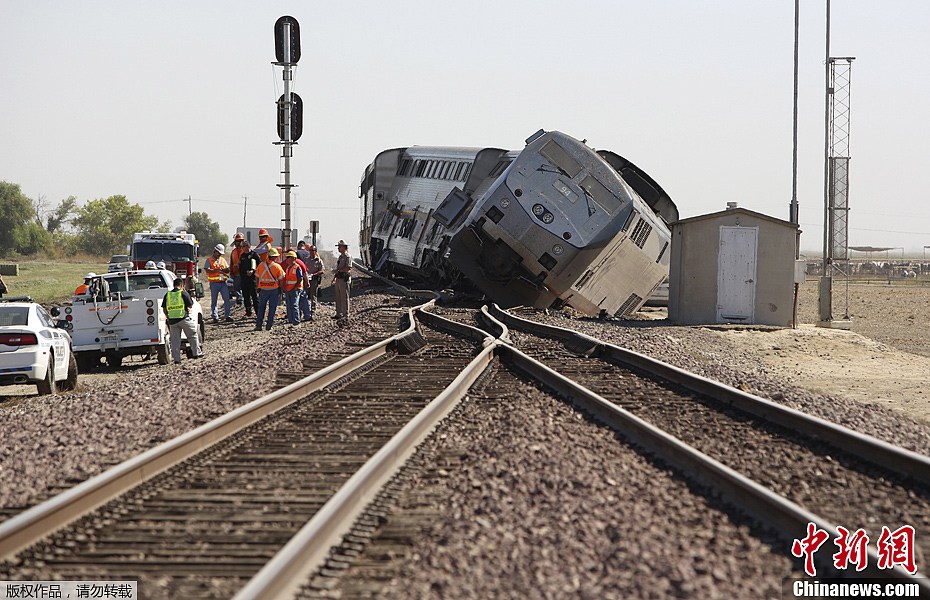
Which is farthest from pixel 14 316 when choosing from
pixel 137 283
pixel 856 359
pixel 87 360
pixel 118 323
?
pixel 856 359

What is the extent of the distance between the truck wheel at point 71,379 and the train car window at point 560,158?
11.2 metres

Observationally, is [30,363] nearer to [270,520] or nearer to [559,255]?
[270,520]

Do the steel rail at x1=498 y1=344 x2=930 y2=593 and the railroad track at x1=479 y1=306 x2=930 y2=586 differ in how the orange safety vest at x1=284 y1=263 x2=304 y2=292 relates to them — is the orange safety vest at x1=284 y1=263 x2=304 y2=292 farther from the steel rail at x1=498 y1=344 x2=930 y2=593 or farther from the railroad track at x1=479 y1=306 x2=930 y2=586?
the steel rail at x1=498 y1=344 x2=930 y2=593

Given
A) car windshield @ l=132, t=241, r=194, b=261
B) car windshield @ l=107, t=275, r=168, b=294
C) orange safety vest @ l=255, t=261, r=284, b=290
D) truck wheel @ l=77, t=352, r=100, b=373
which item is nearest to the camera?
truck wheel @ l=77, t=352, r=100, b=373

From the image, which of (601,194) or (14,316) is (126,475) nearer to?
(14,316)

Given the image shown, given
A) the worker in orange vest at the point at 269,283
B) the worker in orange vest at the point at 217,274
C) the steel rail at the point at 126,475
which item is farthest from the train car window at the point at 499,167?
the steel rail at the point at 126,475

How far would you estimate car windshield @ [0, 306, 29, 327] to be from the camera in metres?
14.0

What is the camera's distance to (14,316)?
14.2 m

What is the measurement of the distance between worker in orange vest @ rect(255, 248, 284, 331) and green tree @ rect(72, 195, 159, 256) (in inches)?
5073

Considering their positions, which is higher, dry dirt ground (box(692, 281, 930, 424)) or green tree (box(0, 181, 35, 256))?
green tree (box(0, 181, 35, 256))

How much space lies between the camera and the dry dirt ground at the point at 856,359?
46.0 ft

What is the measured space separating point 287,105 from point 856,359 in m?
21.1

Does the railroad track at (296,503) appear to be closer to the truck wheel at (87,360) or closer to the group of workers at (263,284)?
the group of workers at (263,284)

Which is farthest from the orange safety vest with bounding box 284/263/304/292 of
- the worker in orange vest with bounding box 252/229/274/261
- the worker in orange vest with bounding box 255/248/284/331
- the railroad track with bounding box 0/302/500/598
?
the railroad track with bounding box 0/302/500/598
